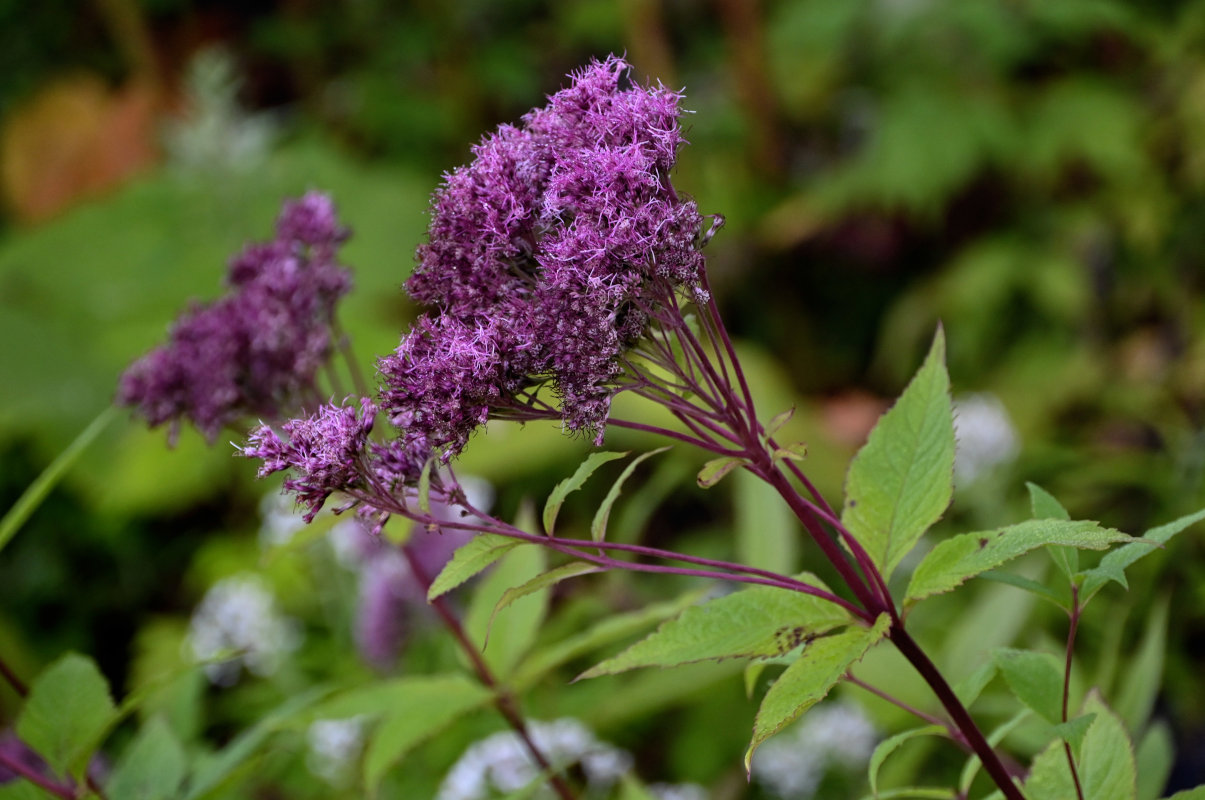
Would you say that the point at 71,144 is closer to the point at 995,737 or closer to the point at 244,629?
the point at 244,629

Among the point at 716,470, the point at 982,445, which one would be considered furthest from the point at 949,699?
the point at 982,445

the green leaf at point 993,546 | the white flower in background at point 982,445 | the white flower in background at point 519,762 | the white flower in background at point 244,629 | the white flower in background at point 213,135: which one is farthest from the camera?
the white flower in background at point 213,135

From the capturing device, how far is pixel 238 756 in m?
0.79

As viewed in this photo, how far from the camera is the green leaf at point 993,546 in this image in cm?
45

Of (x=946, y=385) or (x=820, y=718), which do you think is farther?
(x=820, y=718)

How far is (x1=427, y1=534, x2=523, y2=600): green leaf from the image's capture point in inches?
19.7

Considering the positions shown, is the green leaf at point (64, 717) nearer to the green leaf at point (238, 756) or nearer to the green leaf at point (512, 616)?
the green leaf at point (238, 756)

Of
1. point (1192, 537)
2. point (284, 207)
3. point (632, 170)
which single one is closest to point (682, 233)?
point (632, 170)

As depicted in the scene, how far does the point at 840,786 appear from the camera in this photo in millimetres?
1484

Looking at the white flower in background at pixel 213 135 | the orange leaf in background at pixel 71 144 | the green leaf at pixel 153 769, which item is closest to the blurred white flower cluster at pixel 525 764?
the green leaf at pixel 153 769

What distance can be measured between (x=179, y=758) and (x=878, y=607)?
1.93 feet

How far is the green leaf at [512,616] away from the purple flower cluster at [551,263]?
364mm

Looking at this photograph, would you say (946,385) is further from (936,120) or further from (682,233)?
(936,120)

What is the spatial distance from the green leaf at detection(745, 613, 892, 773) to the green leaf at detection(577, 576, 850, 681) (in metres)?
0.02
